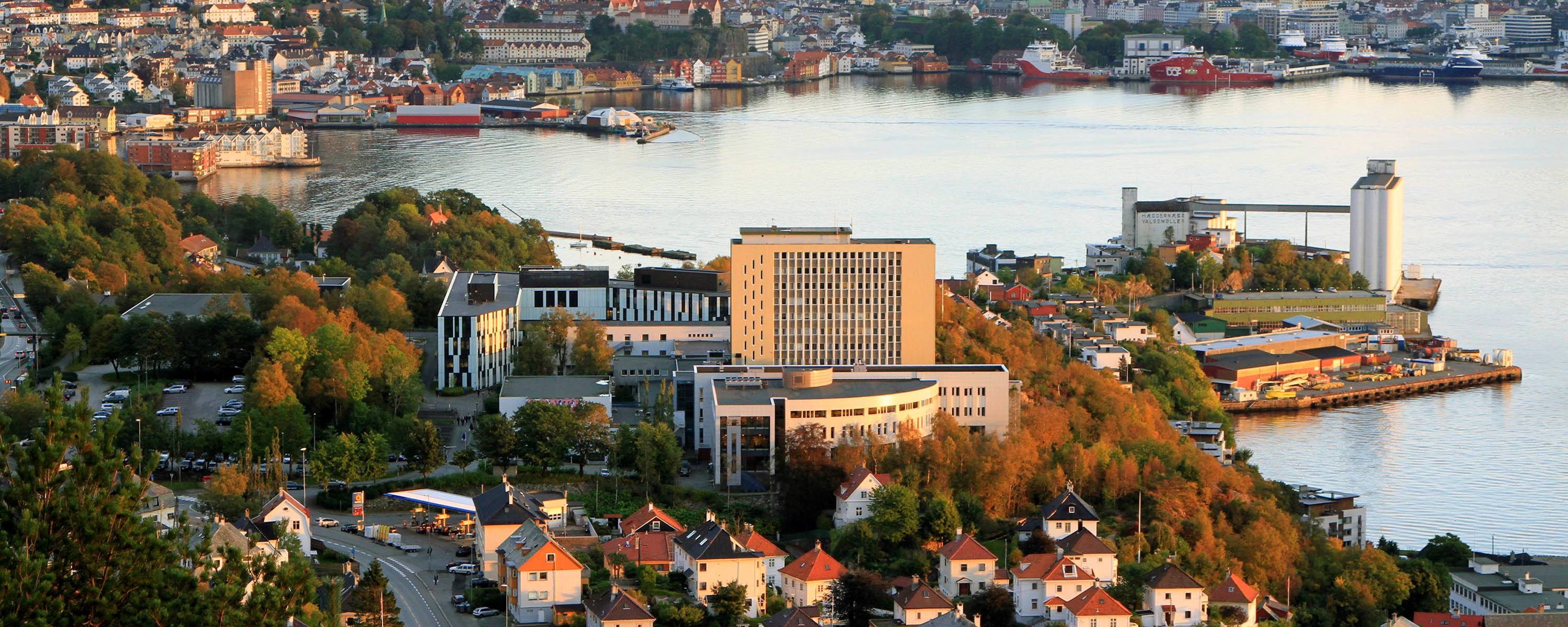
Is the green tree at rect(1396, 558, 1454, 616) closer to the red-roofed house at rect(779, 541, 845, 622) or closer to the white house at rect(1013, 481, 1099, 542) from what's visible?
the white house at rect(1013, 481, 1099, 542)

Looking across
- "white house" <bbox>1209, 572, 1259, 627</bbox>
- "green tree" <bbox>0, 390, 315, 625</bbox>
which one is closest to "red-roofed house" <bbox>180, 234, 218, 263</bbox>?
"white house" <bbox>1209, 572, 1259, 627</bbox>

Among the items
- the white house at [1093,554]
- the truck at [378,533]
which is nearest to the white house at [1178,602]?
the white house at [1093,554]

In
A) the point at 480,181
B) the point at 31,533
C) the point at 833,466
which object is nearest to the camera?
the point at 31,533

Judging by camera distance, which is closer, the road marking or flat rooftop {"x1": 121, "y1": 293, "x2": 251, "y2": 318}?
the road marking

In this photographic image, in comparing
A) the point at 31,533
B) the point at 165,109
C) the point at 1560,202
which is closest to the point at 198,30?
the point at 165,109

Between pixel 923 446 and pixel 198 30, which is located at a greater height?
pixel 198 30

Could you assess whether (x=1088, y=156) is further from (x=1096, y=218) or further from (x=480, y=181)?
(x=480, y=181)
